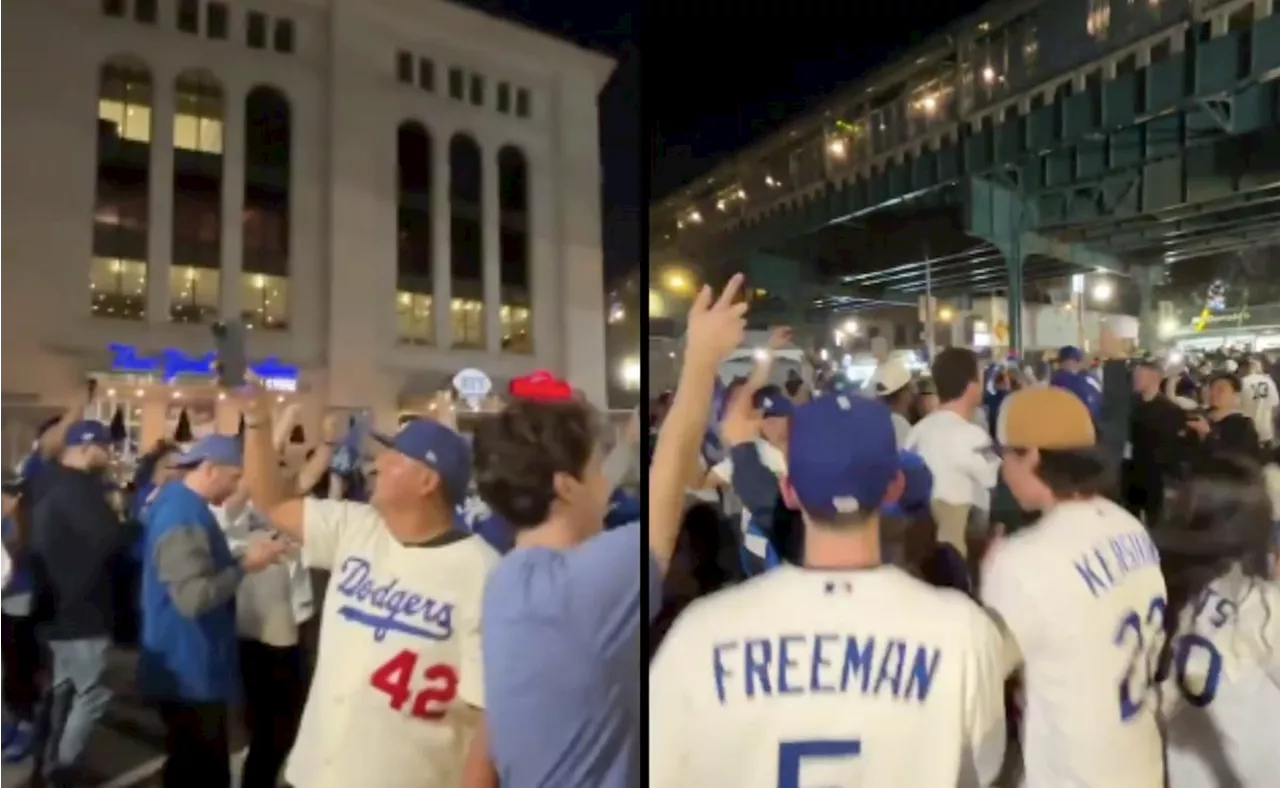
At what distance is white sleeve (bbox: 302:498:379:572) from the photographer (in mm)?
1655

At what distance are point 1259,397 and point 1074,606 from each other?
543 mm

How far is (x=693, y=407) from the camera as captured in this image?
1.75 metres

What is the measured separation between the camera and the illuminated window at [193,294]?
164 cm

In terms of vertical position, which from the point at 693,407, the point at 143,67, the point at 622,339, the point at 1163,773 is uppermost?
the point at 143,67

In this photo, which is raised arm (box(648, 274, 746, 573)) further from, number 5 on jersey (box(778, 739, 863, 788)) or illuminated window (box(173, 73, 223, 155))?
illuminated window (box(173, 73, 223, 155))

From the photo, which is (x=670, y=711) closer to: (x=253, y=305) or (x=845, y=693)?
(x=845, y=693)

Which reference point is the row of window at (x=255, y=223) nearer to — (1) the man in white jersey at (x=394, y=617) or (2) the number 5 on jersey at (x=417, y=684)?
(1) the man in white jersey at (x=394, y=617)

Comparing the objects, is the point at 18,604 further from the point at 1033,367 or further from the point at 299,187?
the point at 1033,367

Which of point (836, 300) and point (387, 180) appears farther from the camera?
point (836, 300)

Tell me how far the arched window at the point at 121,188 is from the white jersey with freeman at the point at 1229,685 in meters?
1.79

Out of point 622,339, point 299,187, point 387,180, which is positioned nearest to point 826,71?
point 622,339

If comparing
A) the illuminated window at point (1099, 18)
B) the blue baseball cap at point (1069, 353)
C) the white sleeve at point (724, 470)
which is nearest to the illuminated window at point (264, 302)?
the white sleeve at point (724, 470)

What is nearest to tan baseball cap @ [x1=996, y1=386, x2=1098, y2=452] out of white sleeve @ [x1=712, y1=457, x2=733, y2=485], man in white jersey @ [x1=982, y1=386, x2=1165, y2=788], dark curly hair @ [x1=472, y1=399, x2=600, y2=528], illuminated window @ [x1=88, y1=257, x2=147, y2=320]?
man in white jersey @ [x1=982, y1=386, x2=1165, y2=788]

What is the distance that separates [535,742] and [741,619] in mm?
365
